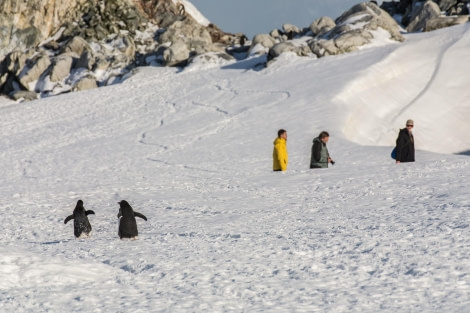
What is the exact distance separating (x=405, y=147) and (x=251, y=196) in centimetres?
486

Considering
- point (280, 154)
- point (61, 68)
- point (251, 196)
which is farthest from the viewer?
point (61, 68)

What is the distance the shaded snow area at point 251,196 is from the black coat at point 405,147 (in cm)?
83

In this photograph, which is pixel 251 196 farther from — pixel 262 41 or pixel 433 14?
pixel 433 14

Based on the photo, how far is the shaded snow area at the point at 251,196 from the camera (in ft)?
22.8

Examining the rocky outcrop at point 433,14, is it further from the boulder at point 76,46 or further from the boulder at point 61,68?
the boulder at point 76,46

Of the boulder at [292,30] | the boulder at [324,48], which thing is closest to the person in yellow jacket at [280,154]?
the boulder at [324,48]

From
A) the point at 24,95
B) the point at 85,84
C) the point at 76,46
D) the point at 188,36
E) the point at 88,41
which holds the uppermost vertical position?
the point at 188,36

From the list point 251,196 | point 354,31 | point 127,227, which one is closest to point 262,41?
point 354,31

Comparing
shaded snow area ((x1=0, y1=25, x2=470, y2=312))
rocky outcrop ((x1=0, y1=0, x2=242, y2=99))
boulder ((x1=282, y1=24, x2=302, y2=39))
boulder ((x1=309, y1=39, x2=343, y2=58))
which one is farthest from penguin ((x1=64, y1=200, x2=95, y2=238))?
boulder ((x1=282, y1=24, x2=302, y2=39))

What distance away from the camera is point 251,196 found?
14.1m

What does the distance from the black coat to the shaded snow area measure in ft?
2.73

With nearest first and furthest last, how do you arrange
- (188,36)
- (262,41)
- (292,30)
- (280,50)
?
(280,50) < (262,41) < (292,30) < (188,36)

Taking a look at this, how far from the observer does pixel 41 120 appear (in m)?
34.1

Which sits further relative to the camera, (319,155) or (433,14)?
(433,14)
